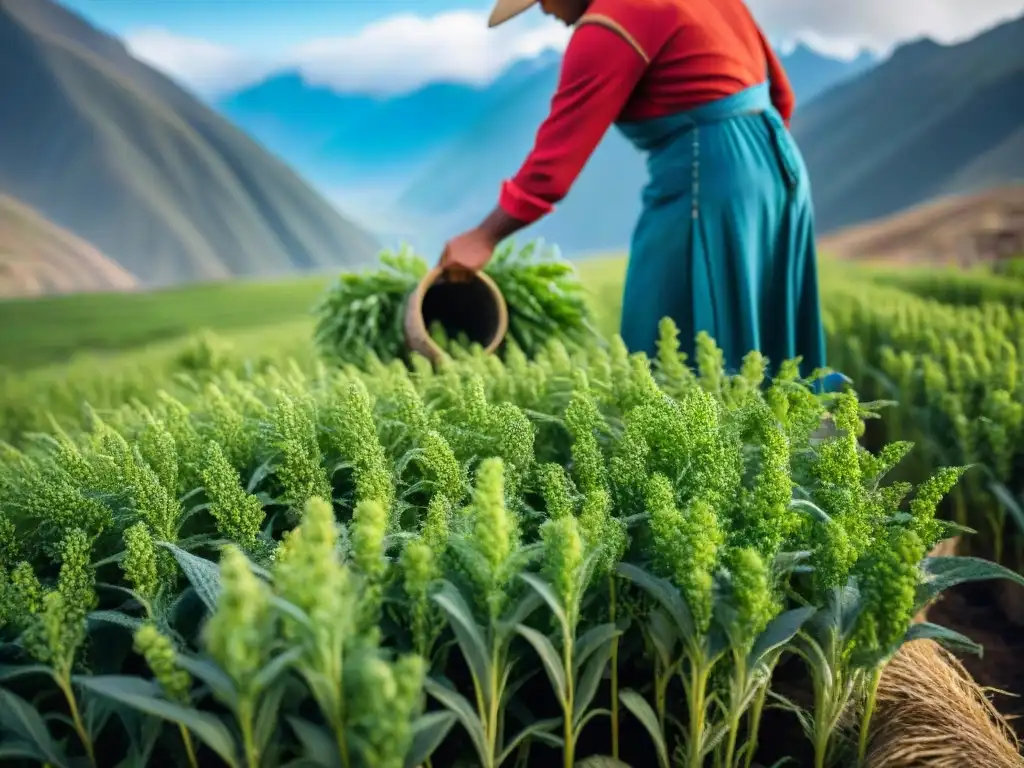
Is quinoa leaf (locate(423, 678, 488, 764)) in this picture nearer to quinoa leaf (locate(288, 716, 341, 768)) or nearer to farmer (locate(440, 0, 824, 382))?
quinoa leaf (locate(288, 716, 341, 768))

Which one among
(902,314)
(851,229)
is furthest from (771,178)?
(851,229)

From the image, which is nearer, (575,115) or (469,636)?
(469,636)

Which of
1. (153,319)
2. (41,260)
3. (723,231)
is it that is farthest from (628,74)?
(153,319)

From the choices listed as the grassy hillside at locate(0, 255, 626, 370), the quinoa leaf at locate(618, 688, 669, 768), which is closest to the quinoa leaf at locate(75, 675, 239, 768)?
the quinoa leaf at locate(618, 688, 669, 768)

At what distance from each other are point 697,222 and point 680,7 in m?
0.35

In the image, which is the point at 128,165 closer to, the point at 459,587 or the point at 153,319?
the point at 153,319

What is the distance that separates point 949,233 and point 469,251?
513 centimetres

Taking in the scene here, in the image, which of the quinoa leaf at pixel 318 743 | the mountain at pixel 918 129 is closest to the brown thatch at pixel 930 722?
the quinoa leaf at pixel 318 743

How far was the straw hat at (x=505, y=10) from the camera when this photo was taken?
138 cm

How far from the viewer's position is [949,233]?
215 inches

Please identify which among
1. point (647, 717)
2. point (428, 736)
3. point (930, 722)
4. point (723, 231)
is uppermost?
point (723, 231)

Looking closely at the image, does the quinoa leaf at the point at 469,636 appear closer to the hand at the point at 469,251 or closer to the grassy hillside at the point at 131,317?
the hand at the point at 469,251

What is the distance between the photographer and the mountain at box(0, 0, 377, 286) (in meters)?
4.23

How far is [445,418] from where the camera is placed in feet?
3.40
